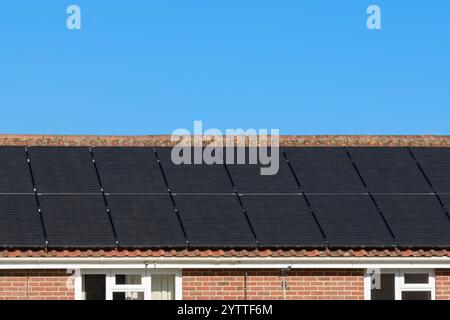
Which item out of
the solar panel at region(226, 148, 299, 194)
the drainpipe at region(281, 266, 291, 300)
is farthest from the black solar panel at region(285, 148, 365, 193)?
the drainpipe at region(281, 266, 291, 300)

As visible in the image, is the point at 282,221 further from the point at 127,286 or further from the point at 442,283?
the point at 127,286

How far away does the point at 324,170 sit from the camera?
105 feet

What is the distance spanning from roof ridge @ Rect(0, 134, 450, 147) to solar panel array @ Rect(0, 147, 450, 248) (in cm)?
37

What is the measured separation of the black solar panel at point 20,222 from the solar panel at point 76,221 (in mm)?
240

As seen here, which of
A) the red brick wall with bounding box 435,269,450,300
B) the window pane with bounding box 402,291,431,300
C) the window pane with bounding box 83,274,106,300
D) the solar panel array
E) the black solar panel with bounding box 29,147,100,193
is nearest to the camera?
the window pane with bounding box 83,274,106,300

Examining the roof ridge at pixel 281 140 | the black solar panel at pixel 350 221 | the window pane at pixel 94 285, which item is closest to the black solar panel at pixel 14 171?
the roof ridge at pixel 281 140

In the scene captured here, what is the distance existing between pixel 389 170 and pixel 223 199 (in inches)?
203

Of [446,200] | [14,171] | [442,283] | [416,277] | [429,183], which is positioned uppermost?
[14,171]

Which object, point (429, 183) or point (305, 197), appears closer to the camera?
point (305, 197)

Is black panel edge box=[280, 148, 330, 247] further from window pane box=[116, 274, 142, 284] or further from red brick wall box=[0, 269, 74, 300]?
red brick wall box=[0, 269, 74, 300]

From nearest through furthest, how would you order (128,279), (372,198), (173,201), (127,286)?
(127,286)
(128,279)
(173,201)
(372,198)

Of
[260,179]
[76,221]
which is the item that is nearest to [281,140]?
[260,179]

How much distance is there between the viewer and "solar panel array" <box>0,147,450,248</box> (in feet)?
93.0

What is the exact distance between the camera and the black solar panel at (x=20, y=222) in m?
27.4
